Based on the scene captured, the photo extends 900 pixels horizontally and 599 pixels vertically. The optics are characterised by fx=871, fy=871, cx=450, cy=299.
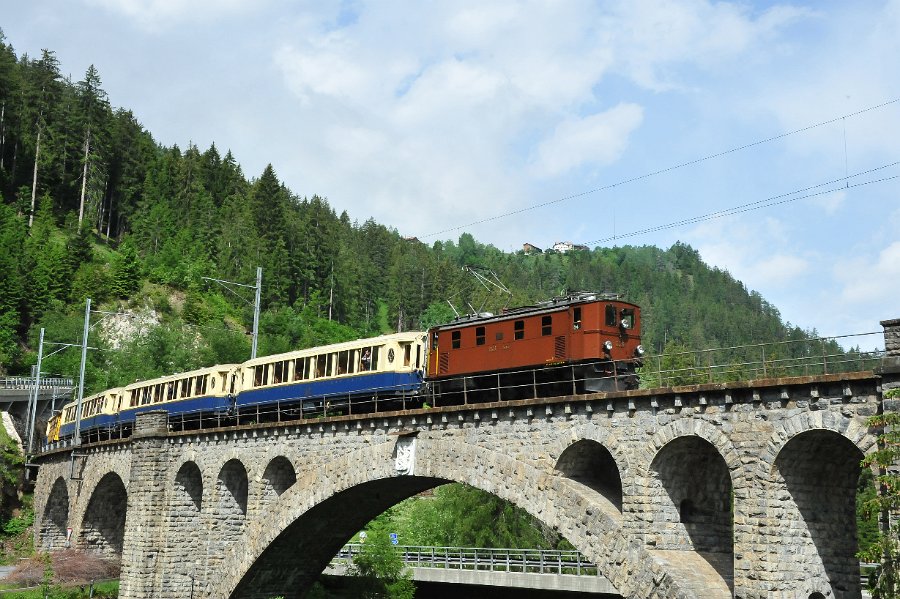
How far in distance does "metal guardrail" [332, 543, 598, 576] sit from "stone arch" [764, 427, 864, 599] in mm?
17109

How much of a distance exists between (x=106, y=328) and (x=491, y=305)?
5605cm

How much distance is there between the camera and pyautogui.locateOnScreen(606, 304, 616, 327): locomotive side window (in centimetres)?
2611

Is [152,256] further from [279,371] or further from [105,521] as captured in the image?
[279,371]

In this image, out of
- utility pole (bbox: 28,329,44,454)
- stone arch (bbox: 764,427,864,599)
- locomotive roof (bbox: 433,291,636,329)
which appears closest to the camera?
stone arch (bbox: 764,427,864,599)

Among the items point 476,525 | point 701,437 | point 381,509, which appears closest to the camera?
point 701,437

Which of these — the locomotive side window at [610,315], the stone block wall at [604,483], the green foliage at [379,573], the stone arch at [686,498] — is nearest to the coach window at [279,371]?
the stone block wall at [604,483]

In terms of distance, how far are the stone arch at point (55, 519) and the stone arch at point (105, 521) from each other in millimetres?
5720

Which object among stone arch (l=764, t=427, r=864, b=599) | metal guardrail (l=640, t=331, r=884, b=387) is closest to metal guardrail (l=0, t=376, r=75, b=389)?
metal guardrail (l=640, t=331, r=884, b=387)

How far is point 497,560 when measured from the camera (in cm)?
4388

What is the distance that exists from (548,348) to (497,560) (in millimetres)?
20864

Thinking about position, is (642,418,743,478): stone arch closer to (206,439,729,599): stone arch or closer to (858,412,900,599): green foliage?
(206,439,729,599): stone arch

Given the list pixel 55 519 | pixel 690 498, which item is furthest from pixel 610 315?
pixel 55 519

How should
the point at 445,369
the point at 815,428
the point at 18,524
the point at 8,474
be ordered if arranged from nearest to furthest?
the point at 815,428
the point at 445,369
the point at 18,524
the point at 8,474

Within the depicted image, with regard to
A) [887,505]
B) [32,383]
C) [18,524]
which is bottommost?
[18,524]
